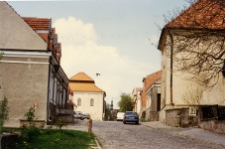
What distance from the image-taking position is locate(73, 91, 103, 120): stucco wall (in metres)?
93.6

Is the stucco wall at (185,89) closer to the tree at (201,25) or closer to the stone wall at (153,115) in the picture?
the stone wall at (153,115)

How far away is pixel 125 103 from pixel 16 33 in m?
69.0

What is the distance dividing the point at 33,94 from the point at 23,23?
5810 mm

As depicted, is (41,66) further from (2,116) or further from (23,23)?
(2,116)

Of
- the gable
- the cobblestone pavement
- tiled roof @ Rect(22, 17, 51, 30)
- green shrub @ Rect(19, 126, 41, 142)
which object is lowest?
the cobblestone pavement

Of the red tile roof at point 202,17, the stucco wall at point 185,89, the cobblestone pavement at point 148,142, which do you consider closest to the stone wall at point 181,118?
the stucco wall at point 185,89

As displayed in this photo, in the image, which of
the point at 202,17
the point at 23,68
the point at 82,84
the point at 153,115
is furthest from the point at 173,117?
the point at 82,84

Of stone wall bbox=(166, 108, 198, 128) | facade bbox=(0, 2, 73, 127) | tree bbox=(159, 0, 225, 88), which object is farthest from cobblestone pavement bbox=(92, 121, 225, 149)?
stone wall bbox=(166, 108, 198, 128)

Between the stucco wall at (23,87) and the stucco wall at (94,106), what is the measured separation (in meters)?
62.9

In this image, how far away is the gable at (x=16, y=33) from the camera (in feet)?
102

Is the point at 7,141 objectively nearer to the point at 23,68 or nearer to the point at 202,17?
the point at 202,17

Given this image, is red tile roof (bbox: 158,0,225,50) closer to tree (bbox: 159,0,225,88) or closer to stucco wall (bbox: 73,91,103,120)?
tree (bbox: 159,0,225,88)

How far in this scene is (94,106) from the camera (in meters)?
94.1

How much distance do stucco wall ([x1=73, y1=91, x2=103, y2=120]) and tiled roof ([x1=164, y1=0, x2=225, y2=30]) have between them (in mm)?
70475
